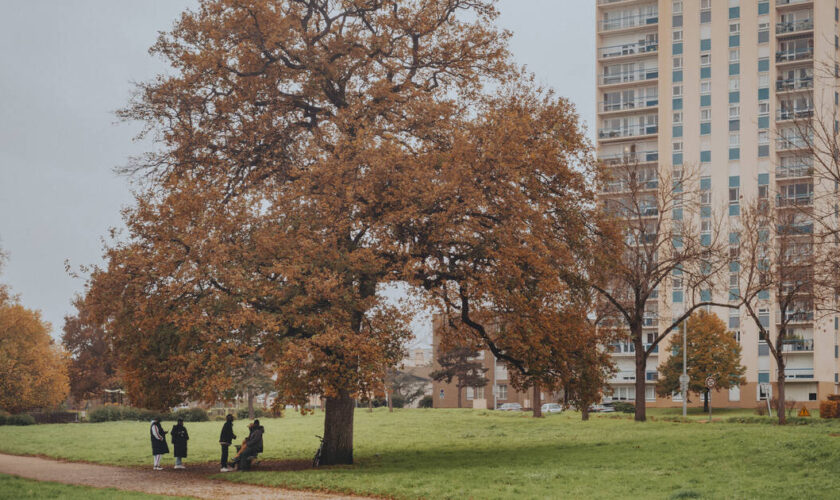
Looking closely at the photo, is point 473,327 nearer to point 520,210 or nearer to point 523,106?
point 520,210

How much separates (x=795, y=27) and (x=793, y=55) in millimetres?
2854

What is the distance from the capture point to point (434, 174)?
24.6 metres

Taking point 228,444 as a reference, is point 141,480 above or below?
below

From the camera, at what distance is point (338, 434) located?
2666 cm

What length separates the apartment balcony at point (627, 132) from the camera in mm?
93875

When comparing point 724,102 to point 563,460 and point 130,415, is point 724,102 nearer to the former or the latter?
point 130,415

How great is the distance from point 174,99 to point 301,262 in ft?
26.3

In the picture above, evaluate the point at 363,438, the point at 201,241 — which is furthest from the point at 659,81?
the point at 201,241

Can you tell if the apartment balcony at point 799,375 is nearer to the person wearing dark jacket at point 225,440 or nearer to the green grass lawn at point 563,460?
the green grass lawn at point 563,460

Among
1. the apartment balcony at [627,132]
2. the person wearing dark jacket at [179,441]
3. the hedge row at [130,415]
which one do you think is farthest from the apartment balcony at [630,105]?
the person wearing dark jacket at [179,441]

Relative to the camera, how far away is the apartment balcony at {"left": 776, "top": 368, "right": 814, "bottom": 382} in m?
83.8

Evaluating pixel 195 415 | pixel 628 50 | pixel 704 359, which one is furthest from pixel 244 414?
pixel 628 50

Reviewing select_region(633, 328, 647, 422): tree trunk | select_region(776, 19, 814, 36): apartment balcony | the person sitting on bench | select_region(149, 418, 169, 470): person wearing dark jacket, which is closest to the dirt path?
select_region(149, 418, 169, 470): person wearing dark jacket

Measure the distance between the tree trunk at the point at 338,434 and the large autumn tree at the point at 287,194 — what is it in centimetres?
4
